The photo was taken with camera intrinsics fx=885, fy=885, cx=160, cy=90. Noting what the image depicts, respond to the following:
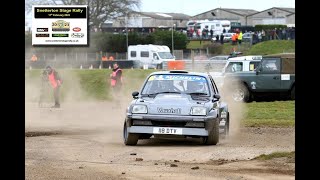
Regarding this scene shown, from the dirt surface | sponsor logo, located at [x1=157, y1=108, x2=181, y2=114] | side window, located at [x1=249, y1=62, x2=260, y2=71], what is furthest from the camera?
side window, located at [x1=249, y1=62, x2=260, y2=71]

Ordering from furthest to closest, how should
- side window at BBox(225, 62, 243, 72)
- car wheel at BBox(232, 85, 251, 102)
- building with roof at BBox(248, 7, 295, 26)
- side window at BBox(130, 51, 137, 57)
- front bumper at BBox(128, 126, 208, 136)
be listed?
building with roof at BBox(248, 7, 295, 26) → side window at BBox(130, 51, 137, 57) → side window at BBox(225, 62, 243, 72) → car wheel at BBox(232, 85, 251, 102) → front bumper at BBox(128, 126, 208, 136)

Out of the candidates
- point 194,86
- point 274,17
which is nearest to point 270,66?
point 194,86

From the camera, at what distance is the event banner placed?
40094 mm

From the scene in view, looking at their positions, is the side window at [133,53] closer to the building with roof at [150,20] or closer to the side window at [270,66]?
the building with roof at [150,20]

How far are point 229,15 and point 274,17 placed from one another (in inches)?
681

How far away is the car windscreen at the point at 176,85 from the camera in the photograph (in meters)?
17.9

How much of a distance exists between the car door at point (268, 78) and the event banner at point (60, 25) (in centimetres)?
903

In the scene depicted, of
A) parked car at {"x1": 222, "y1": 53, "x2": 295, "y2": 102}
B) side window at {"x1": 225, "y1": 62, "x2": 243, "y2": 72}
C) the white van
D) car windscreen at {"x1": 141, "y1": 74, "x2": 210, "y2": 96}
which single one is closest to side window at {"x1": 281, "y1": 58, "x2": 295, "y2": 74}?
parked car at {"x1": 222, "y1": 53, "x2": 295, "y2": 102}

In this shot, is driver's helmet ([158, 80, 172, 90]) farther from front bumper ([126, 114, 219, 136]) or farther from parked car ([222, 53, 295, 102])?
parked car ([222, 53, 295, 102])

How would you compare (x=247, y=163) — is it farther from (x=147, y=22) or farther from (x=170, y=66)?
(x=147, y=22)

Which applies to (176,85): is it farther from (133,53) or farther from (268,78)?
(133,53)

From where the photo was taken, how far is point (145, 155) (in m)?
15.5

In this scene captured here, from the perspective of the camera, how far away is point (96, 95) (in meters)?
42.0
